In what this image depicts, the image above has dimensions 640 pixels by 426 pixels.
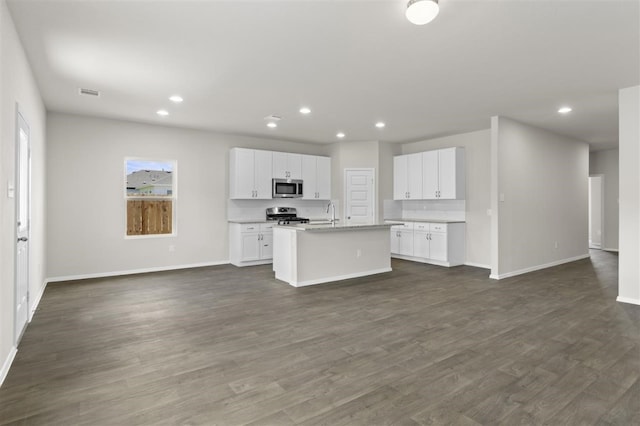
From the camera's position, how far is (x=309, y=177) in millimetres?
7938

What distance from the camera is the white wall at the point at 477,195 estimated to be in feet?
21.9

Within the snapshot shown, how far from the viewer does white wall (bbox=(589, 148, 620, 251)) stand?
891 centimetres

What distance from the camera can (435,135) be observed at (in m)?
7.31

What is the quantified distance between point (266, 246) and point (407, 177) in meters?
3.43

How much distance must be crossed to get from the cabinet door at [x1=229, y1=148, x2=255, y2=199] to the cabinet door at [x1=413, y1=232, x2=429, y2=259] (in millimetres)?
3465

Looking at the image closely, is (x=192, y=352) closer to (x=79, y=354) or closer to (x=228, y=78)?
(x=79, y=354)

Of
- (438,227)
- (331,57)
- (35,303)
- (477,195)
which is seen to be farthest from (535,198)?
(35,303)

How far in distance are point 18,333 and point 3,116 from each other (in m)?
1.86

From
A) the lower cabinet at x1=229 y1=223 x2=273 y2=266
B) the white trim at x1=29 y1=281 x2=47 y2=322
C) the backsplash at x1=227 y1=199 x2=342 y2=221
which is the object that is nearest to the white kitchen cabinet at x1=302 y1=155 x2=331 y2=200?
the backsplash at x1=227 y1=199 x2=342 y2=221

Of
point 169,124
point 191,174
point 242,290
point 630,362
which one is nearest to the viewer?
point 630,362

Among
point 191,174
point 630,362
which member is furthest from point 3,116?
point 630,362

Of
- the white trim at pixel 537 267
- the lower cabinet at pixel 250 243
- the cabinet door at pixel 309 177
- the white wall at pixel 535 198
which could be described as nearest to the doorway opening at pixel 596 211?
the white wall at pixel 535 198

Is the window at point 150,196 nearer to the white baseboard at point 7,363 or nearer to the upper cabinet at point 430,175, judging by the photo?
the white baseboard at point 7,363

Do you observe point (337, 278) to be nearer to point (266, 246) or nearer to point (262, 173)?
point (266, 246)
